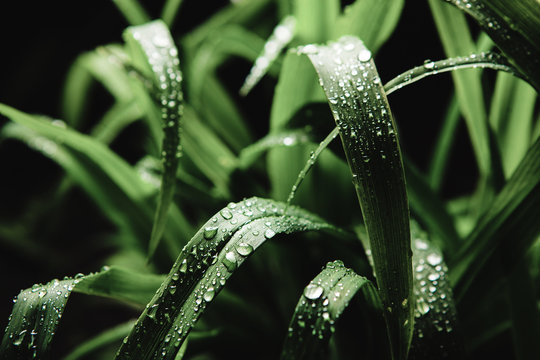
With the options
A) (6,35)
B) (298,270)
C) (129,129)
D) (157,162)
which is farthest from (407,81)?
(6,35)

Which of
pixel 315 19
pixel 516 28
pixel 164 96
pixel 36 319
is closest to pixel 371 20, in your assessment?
pixel 315 19

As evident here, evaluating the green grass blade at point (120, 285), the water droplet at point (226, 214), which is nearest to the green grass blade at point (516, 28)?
the water droplet at point (226, 214)

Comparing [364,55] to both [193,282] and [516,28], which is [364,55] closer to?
[516,28]

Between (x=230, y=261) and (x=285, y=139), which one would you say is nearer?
(x=230, y=261)

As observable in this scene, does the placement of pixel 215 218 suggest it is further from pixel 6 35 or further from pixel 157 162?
pixel 6 35

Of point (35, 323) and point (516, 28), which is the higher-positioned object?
point (516, 28)

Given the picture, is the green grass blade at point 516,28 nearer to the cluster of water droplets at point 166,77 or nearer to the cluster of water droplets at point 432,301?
the cluster of water droplets at point 432,301
